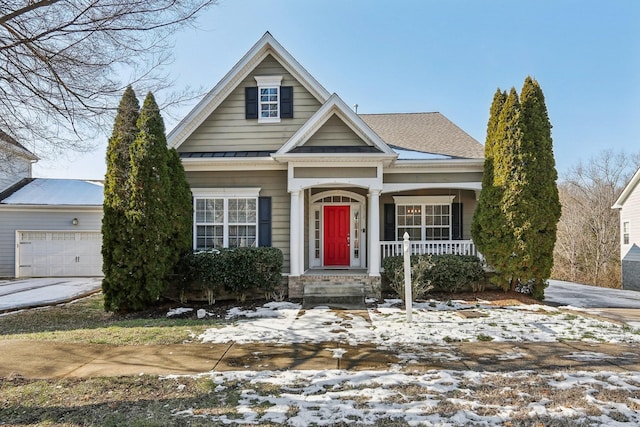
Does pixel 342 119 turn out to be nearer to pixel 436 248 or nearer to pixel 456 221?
pixel 436 248

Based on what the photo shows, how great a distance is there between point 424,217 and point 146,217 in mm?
8011

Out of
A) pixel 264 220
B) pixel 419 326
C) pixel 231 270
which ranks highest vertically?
pixel 264 220

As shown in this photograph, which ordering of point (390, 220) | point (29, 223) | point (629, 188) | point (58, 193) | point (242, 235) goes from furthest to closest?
point (629, 188) < point (58, 193) < point (29, 223) < point (390, 220) < point (242, 235)

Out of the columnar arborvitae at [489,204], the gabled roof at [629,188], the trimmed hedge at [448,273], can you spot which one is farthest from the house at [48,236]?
the gabled roof at [629,188]

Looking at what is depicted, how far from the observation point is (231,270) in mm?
9039

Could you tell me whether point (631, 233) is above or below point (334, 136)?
below

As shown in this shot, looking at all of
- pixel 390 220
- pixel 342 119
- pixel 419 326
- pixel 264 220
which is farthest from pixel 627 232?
pixel 264 220

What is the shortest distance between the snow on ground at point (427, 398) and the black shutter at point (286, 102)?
318 inches

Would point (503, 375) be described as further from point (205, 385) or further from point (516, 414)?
point (205, 385)

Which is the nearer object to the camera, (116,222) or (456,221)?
(116,222)

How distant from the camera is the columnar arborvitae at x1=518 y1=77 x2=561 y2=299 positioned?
8.94 m

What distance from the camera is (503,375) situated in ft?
13.9

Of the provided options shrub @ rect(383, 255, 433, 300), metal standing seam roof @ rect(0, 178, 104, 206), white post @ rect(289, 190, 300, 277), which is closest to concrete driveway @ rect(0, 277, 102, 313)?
metal standing seam roof @ rect(0, 178, 104, 206)

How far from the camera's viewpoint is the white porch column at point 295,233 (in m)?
9.68
